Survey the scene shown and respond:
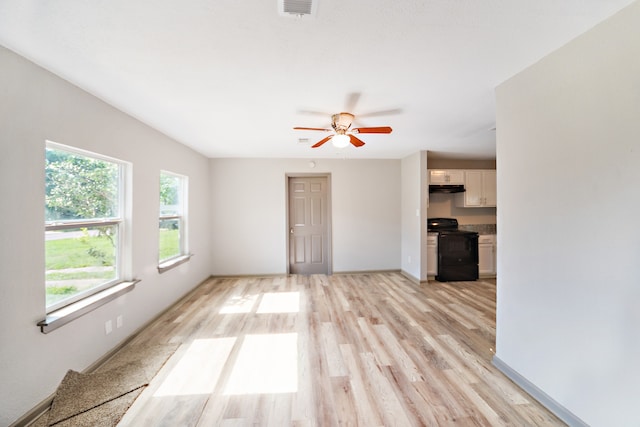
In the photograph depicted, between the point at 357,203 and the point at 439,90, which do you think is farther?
the point at 357,203

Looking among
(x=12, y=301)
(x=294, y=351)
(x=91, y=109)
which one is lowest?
(x=294, y=351)

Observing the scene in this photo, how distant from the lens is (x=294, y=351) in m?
2.48

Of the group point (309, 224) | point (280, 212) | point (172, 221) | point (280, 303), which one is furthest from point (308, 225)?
point (172, 221)

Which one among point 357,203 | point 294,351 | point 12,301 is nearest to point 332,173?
point 357,203

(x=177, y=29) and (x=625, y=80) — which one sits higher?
(x=177, y=29)

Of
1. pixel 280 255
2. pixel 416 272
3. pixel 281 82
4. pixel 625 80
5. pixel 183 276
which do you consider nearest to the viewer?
pixel 625 80

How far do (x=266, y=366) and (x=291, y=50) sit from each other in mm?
2511

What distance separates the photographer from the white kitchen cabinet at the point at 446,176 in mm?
4953

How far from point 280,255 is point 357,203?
194 cm

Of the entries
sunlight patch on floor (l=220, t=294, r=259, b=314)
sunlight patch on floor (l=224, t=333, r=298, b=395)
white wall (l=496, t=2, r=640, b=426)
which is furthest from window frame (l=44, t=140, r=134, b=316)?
white wall (l=496, t=2, r=640, b=426)

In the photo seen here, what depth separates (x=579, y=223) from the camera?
5.07 ft

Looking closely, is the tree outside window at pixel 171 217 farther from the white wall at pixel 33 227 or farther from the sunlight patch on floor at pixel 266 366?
the sunlight patch on floor at pixel 266 366

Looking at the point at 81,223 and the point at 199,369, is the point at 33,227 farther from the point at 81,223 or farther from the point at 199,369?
the point at 199,369

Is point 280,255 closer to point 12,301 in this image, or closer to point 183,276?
point 183,276
